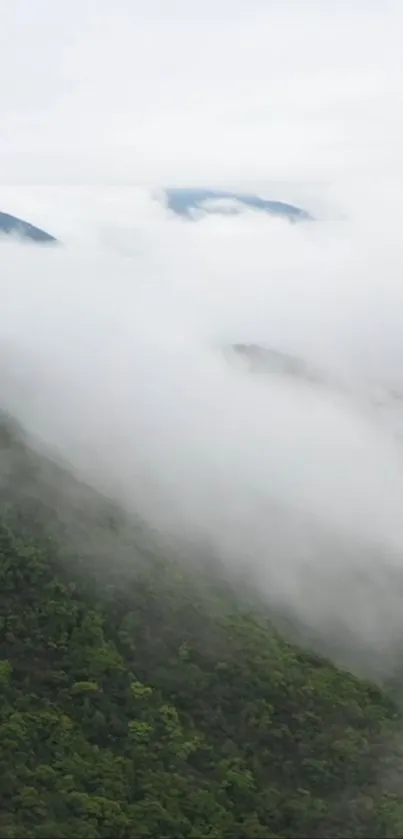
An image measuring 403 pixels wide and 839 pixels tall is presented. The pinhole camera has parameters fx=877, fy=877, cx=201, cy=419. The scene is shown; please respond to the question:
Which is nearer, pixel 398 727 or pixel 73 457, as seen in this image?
pixel 398 727

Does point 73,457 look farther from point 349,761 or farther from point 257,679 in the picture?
point 349,761

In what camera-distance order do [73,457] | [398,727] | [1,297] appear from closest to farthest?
1. [398,727]
2. [73,457]
3. [1,297]

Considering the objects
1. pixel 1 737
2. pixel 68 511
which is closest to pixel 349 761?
pixel 1 737

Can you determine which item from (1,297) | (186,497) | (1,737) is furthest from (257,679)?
(1,297)

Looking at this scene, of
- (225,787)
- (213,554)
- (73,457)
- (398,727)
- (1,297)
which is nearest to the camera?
(225,787)

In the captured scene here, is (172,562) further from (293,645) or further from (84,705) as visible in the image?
(84,705)

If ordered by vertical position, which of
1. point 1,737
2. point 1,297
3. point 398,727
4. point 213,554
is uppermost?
point 1,297

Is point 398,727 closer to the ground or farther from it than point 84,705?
farther from it
